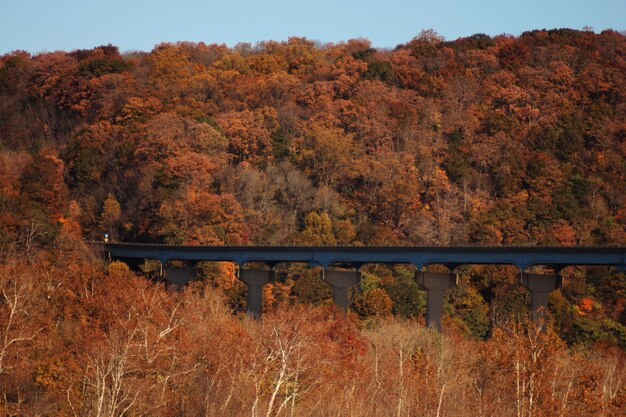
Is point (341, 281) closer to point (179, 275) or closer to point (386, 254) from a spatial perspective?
point (386, 254)

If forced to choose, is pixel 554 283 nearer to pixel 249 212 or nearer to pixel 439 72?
pixel 249 212

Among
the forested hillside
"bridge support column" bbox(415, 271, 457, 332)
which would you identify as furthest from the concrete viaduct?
the forested hillside

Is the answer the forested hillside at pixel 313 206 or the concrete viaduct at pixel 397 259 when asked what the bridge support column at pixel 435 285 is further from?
the forested hillside at pixel 313 206

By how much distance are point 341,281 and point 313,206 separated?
19220mm

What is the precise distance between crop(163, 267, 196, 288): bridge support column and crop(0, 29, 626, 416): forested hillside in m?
0.96

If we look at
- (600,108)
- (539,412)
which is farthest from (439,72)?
(539,412)

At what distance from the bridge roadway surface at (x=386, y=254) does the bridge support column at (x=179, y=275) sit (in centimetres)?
129

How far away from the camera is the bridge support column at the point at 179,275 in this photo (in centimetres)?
7669

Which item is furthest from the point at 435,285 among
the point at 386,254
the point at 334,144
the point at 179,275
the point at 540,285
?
the point at 334,144

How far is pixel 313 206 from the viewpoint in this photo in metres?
90.1

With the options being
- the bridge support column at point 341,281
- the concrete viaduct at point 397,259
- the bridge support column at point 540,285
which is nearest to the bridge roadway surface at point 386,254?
the concrete viaduct at point 397,259

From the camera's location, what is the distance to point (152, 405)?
134 ft

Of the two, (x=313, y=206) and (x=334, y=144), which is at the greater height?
(x=334, y=144)

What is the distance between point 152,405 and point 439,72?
7753 centimetres
